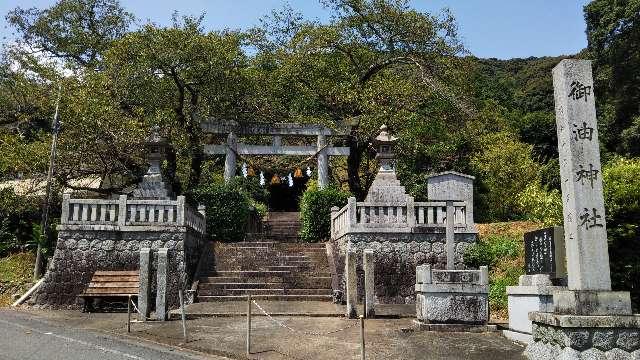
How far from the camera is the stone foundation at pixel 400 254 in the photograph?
15336 mm

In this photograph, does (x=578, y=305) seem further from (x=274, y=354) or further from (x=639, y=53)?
(x=639, y=53)

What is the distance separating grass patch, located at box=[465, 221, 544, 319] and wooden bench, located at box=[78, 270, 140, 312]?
9788mm

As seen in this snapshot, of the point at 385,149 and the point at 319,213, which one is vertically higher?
the point at 385,149

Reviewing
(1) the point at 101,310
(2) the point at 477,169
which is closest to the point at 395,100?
(2) the point at 477,169

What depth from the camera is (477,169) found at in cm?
2570

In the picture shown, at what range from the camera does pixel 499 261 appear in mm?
16031

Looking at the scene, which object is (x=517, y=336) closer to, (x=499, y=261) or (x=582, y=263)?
(x=582, y=263)

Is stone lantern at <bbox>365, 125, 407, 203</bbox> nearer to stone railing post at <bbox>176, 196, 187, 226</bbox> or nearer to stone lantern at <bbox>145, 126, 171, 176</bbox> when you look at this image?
stone railing post at <bbox>176, 196, 187, 226</bbox>

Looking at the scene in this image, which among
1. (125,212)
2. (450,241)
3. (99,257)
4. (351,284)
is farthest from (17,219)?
(450,241)

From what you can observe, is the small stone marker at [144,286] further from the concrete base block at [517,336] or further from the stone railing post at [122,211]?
the concrete base block at [517,336]

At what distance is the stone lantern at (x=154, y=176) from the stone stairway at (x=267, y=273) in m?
2.71

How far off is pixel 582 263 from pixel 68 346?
8.64m

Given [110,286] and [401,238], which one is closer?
[110,286]

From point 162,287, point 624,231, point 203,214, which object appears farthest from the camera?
point 203,214
